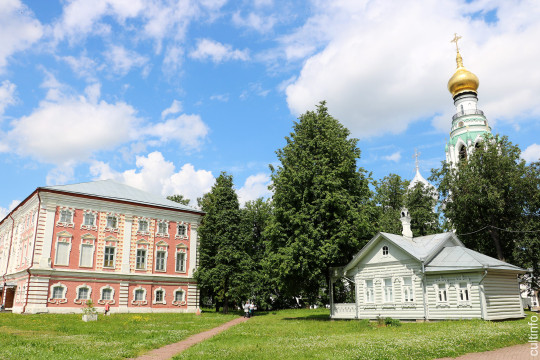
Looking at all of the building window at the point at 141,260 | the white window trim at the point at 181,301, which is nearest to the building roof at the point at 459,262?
the white window trim at the point at 181,301

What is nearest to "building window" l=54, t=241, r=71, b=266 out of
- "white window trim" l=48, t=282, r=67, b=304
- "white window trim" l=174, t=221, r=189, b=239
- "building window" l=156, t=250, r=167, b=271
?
"white window trim" l=48, t=282, r=67, b=304

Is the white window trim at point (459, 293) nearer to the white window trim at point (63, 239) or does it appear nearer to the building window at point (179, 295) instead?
the building window at point (179, 295)

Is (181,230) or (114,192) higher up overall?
(114,192)

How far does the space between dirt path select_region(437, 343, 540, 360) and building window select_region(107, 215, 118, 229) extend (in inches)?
1388

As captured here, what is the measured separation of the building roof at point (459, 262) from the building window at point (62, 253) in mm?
31010

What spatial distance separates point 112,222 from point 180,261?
8220 millimetres

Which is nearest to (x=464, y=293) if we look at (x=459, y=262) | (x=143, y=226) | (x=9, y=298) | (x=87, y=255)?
(x=459, y=262)

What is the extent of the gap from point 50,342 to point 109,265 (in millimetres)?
24363

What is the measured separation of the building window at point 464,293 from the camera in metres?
23.2

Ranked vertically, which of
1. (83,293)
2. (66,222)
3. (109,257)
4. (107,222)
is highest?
(107,222)

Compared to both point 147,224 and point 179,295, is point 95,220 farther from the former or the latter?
point 179,295

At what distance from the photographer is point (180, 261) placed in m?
44.0

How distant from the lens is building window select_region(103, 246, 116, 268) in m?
39.6

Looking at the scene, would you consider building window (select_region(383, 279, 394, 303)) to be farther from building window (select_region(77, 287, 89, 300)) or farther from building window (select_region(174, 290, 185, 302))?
building window (select_region(77, 287, 89, 300))
